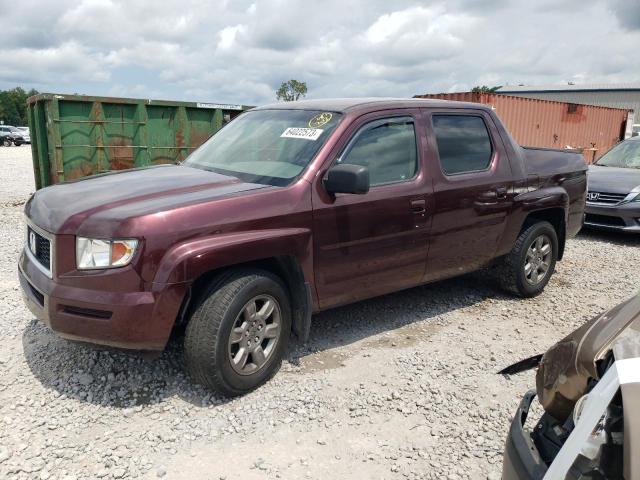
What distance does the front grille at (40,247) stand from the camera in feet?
10.3

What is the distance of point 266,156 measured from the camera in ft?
12.6

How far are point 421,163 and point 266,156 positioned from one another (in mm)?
1206

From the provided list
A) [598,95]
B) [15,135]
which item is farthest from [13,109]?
[598,95]

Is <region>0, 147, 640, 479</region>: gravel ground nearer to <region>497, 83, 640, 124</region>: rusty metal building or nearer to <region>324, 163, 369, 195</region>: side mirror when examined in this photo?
<region>324, 163, 369, 195</region>: side mirror

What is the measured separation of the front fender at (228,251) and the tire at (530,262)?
8.22 feet

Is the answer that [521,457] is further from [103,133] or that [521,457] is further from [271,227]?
[103,133]

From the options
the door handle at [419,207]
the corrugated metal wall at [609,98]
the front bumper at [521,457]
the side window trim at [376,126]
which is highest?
the corrugated metal wall at [609,98]

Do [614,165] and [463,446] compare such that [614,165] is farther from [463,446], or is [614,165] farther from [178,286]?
[178,286]

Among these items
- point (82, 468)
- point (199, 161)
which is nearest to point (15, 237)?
point (199, 161)

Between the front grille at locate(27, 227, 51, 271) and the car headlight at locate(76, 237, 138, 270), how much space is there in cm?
31

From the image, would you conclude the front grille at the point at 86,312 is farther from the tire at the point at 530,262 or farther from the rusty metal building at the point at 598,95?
the rusty metal building at the point at 598,95

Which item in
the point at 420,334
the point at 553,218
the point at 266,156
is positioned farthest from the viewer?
the point at 553,218

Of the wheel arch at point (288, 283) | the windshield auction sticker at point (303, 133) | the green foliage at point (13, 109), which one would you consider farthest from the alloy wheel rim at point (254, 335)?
the green foliage at point (13, 109)

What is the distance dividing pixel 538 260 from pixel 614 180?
4.11 m
